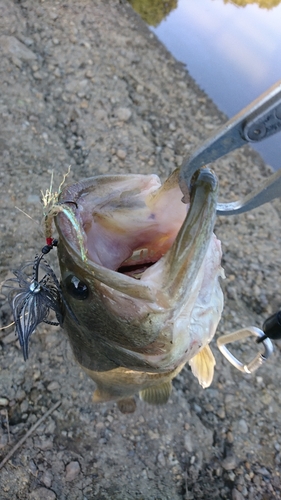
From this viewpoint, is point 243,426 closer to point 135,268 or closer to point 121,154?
point 135,268

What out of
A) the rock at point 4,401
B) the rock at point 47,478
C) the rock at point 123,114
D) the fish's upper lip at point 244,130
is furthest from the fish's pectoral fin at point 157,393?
the rock at point 123,114

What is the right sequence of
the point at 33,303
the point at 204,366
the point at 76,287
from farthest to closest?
the point at 204,366 → the point at 33,303 → the point at 76,287

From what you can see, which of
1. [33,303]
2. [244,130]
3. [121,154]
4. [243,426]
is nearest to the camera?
[244,130]

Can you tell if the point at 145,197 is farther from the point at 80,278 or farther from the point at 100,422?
the point at 100,422

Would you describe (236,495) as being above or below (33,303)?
below

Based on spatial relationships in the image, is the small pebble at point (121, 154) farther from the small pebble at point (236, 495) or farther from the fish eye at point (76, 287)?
the small pebble at point (236, 495)

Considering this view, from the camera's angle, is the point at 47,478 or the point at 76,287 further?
the point at 47,478

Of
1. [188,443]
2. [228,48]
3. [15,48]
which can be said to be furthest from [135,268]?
[228,48]

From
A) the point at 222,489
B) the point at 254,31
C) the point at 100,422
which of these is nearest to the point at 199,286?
the point at 100,422
